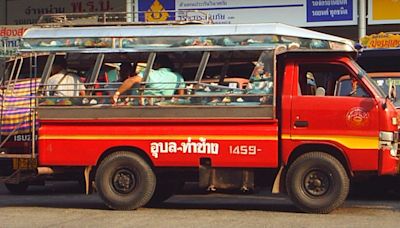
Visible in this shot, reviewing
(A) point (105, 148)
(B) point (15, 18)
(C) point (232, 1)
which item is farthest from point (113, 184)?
(B) point (15, 18)

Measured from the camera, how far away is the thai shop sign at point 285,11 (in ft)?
64.9

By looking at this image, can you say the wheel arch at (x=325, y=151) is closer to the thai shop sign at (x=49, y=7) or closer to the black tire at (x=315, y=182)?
the black tire at (x=315, y=182)

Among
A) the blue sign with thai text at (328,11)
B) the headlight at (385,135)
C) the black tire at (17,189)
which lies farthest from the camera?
the blue sign with thai text at (328,11)

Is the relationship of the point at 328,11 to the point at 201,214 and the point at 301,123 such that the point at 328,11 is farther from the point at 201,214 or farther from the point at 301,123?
the point at 201,214

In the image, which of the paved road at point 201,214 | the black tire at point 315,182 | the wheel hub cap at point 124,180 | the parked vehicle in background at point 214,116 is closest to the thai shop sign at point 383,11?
the paved road at point 201,214

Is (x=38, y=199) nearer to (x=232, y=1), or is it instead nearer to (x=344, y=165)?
(x=344, y=165)

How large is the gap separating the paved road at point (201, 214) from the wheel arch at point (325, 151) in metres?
0.71

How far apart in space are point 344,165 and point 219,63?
235 cm

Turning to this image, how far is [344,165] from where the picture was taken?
1018 centimetres

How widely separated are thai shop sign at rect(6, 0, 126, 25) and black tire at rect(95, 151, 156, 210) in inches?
481

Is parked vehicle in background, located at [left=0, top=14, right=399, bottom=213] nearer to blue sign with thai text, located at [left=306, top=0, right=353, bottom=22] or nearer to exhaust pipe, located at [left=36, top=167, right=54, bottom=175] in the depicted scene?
exhaust pipe, located at [left=36, top=167, right=54, bottom=175]

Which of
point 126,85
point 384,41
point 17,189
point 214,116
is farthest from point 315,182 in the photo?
point 17,189

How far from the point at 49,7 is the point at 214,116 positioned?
1445 cm

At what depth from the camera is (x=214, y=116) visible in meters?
10.3
